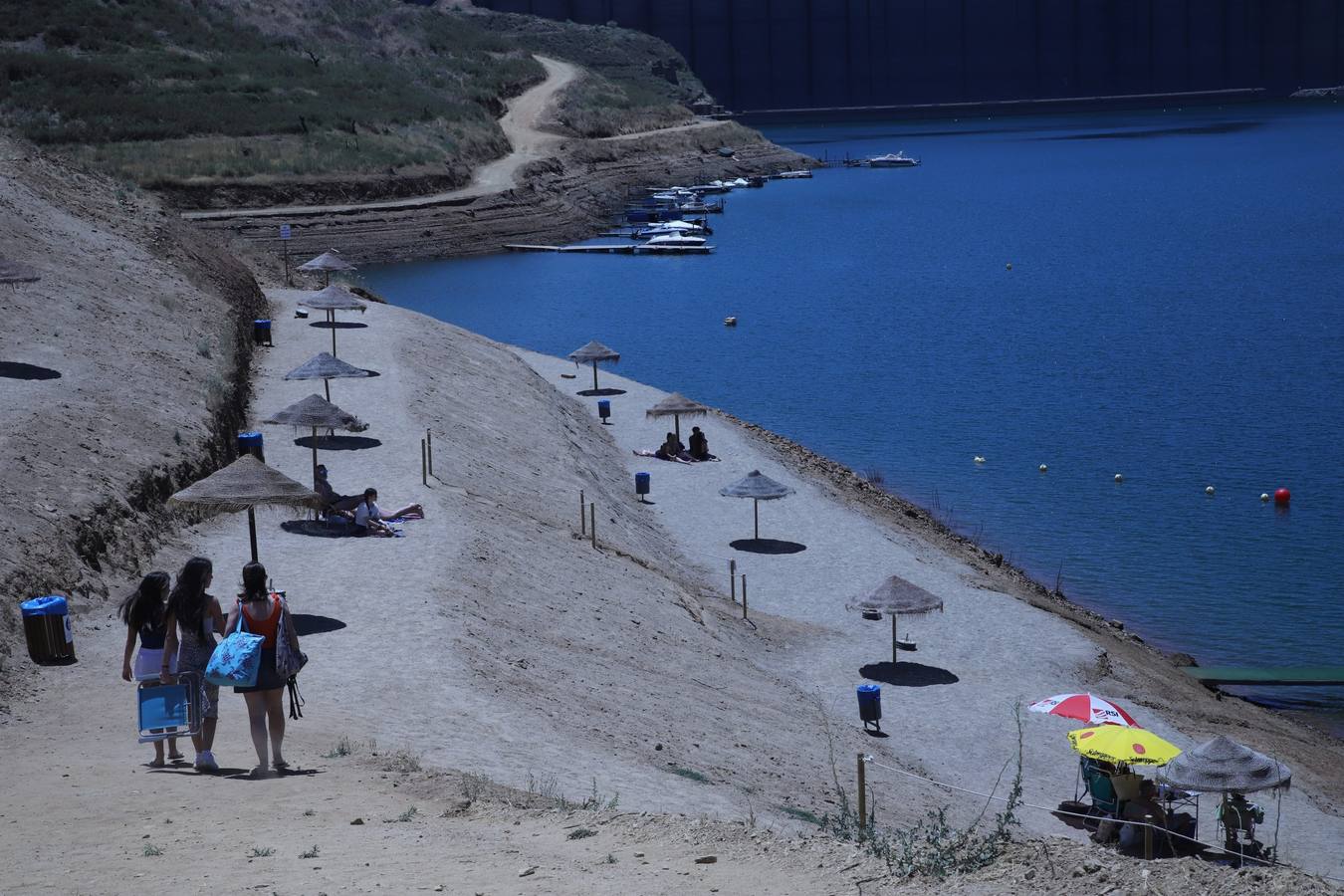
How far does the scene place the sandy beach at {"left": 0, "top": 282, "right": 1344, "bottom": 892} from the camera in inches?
408

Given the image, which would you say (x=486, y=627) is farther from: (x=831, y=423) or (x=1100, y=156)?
(x=1100, y=156)

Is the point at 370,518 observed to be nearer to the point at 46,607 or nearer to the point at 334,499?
the point at 334,499

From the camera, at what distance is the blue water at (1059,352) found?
99.5 feet

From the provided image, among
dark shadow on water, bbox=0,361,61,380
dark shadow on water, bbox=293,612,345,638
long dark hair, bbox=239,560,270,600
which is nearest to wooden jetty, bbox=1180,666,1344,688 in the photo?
dark shadow on water, bbox=293,612,345,638

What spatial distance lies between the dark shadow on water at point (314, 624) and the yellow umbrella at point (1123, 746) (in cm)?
774

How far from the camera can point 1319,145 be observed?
135m

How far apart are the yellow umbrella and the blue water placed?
774 cm

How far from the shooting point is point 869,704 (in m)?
19.1

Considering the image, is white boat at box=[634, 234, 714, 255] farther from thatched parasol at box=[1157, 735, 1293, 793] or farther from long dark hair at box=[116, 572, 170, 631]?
long dark hair at box=[116, 572, 170, 631]

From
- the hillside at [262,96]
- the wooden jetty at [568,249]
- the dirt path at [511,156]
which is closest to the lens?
the dirt path at [511,156]

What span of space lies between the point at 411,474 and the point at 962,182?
99.2 m

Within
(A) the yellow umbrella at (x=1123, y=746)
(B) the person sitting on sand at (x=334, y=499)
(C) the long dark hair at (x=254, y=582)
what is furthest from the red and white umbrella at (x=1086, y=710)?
(C) the long dark hair at (x=254, y=582)

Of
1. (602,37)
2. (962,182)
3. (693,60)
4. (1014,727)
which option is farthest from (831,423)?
(693,60)

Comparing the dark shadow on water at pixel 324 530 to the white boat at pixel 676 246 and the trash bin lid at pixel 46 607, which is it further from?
the white boat at pixel 676 246
